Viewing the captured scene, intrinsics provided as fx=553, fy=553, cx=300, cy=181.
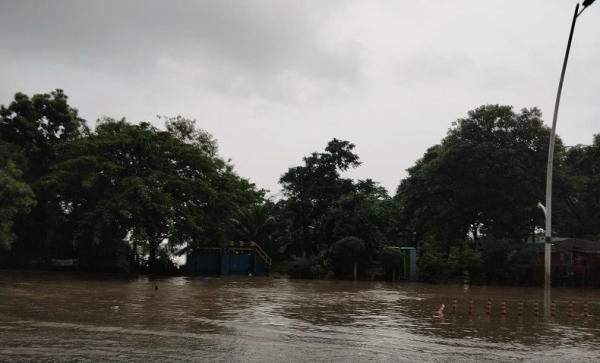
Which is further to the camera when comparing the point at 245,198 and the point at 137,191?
the point at 245,198

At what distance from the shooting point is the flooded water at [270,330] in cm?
1081

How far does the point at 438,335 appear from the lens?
14.1 metres

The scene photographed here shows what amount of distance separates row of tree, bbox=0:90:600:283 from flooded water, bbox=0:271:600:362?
13.3 m

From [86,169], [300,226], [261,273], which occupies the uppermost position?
[86,169]

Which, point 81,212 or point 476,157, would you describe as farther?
point 476,157

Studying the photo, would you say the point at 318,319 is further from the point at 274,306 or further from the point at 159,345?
the point at 159,345

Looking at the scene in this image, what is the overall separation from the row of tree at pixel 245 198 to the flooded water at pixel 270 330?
43.7 feet

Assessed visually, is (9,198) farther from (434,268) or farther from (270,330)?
(434,268)

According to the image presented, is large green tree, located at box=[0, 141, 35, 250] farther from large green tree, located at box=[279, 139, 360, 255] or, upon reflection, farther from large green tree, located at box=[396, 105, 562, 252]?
large green tree, located at box=[396, 105, 562, 252]

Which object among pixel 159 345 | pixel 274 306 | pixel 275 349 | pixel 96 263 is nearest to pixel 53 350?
pixel 159 345

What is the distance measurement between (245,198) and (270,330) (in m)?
29.1

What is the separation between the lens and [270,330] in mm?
14094

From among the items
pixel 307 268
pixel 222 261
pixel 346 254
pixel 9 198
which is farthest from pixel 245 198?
pixel 9 198

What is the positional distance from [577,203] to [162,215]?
3742 centimetres
